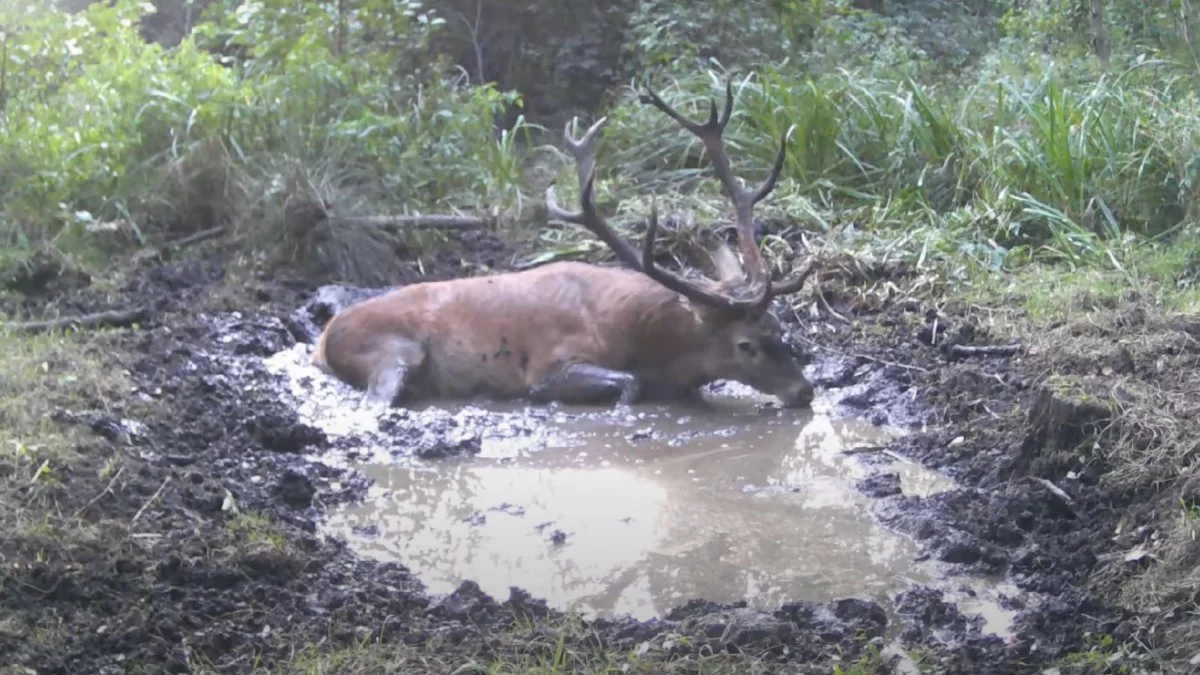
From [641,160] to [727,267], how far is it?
3454mm

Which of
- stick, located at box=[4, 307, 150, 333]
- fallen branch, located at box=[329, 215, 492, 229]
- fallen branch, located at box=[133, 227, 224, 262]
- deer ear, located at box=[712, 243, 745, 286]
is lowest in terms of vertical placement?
fallen branch, located at box=[133, 227, 224, 262]

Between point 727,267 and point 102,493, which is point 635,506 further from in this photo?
point 727,267

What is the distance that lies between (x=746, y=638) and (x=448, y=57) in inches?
390

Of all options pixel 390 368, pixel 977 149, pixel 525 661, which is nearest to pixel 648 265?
pixel 390 368

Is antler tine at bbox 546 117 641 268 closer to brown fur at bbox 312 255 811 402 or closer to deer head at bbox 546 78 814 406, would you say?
deer head at bbox 546 78 814 406

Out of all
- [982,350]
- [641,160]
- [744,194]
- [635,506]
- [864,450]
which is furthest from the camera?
[641,160]

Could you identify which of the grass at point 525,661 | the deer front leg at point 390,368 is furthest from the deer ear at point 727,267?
the grass at point 525,661

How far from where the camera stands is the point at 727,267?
738 cm

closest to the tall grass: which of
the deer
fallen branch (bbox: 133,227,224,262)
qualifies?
the deer

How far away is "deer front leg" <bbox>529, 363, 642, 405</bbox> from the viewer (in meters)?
6.98

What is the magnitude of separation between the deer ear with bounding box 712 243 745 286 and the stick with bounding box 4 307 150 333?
3.03 meters

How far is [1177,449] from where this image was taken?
481 centimetres

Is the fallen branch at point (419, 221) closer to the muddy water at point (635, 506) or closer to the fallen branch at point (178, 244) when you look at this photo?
the fallen branch at point (178, 244)

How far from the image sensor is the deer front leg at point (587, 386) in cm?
698
